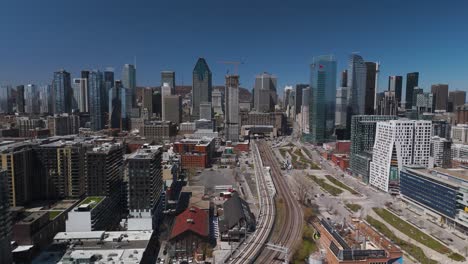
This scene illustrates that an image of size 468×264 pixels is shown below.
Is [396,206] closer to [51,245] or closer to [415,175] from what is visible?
[415,175]

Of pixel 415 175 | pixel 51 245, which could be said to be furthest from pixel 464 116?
pixel 51 245

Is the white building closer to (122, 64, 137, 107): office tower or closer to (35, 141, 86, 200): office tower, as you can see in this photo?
(35, 141, 86, 200): office tower

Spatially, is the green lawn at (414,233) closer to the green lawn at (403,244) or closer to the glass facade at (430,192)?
the green lawn at (403,244)

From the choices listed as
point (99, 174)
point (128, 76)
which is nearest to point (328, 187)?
point (99, 174)

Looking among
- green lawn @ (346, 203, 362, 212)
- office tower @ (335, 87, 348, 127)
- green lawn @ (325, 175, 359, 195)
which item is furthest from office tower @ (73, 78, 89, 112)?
green lawn @ (346, 203, 362, 212)

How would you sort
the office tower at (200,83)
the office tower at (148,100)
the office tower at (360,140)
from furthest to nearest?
the office tower at (200,83) < the office tower at (148,100) < the office tower at (360,140)

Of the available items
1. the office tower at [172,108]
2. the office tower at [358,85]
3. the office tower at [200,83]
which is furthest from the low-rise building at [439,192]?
the office tower at [200,83]

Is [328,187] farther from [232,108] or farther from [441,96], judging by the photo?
[441,96]
